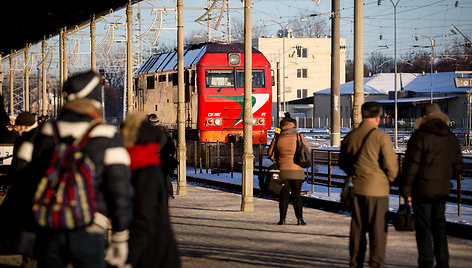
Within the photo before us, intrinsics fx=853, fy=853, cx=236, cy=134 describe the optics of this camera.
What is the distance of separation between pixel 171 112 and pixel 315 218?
1906cm

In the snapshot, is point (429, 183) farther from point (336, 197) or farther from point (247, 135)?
point (336, 197)

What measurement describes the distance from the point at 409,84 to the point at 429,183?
9023 centimetres

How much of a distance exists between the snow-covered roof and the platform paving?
72299mm

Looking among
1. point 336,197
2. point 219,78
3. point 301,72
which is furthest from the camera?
point 301,72

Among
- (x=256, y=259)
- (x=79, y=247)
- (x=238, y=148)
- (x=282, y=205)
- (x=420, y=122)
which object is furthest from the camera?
(x=238, y=148)

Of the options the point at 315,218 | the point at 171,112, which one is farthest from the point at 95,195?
the point at 171,112

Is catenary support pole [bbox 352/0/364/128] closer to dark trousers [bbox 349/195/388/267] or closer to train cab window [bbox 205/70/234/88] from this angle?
dark trousers [bbox 349/195/388/267]

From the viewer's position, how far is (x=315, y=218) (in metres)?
16.2

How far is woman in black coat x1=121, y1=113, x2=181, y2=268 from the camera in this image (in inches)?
228

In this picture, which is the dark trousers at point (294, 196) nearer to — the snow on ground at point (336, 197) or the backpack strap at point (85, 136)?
the snow on ground at point (336, 197)

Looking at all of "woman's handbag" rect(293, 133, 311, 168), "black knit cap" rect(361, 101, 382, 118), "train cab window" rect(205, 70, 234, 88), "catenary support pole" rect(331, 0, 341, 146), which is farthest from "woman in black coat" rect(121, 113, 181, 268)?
"catenary support pole" rect(331, 0, 341, 146)

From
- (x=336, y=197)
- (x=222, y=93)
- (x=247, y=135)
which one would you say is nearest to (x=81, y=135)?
(x=247, y=135)

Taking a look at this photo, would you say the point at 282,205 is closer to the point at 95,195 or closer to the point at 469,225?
the point at 469,225

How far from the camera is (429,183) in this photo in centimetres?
931
